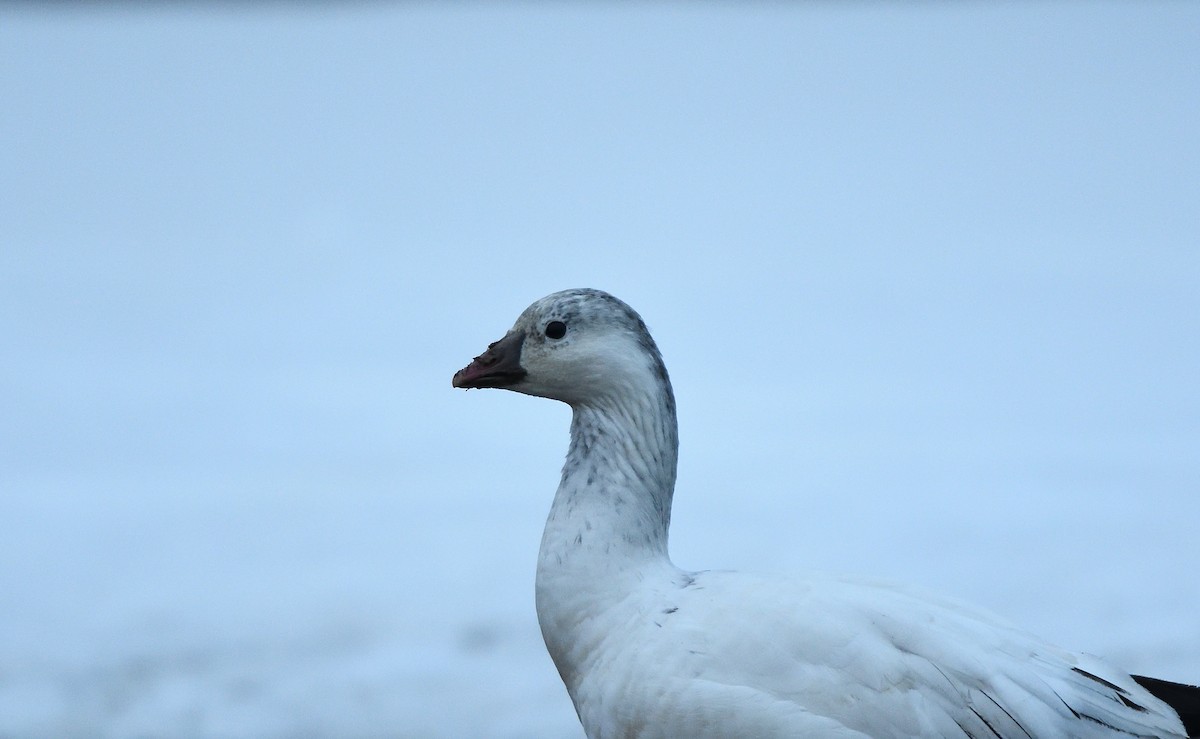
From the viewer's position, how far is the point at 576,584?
3.95 m

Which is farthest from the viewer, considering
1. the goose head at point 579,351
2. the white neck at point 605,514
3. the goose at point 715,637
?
the goose head at point 579,351

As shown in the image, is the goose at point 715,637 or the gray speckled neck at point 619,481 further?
the gray speckled neck at point 619,481

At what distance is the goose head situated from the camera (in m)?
4.18

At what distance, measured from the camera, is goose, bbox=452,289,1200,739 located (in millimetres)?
3574

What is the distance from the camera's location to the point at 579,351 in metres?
4.18

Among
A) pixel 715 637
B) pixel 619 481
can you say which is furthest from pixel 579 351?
pixel 715 637

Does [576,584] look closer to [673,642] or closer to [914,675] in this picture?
[673,642]

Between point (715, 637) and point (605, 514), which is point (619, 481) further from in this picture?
point (715, 637)

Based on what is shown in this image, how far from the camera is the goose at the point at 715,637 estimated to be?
3.57 metres

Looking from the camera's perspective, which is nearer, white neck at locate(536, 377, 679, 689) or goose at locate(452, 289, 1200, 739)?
goose at locate(452, 289, 1200, 739)

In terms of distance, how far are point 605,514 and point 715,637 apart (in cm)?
56

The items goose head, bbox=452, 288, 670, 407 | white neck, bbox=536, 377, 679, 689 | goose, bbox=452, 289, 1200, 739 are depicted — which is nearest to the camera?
goose, bbox=452, 289, 1200, 739

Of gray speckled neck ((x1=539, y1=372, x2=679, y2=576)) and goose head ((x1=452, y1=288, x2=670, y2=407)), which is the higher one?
goose head ((x1=452, y1=288, x2=670, y2=407))

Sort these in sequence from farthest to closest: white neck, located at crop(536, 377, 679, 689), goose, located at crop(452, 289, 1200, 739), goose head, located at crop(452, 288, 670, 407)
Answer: goose head, located at crop(452, 288, 670, 407)
white neck, located at crop(536, 377, 679, 689)
goose, located at crop(452, 289, 1200, 739)
